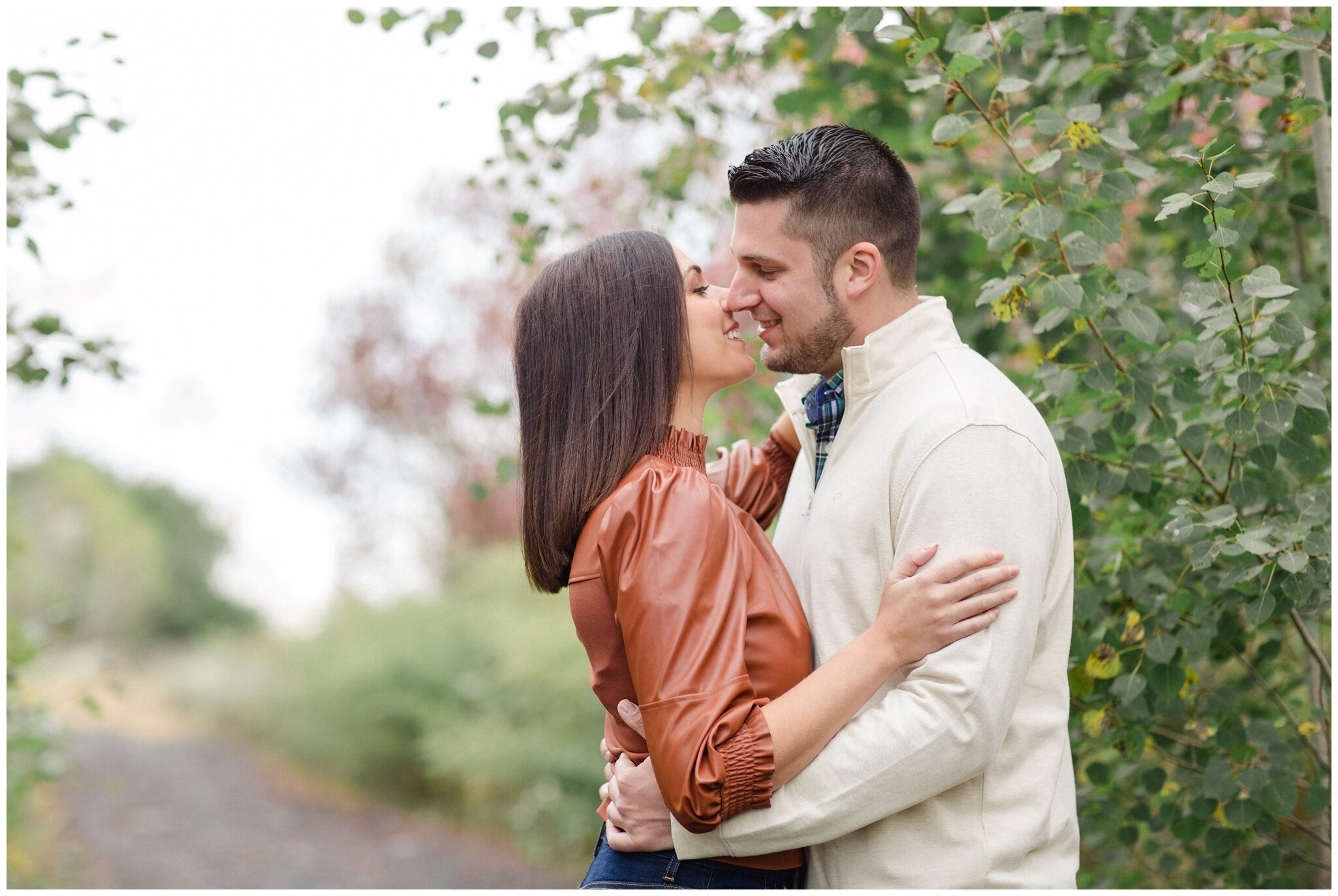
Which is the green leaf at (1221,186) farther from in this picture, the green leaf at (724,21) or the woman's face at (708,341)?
the green leaf at (724,21)

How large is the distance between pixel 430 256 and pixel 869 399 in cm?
947

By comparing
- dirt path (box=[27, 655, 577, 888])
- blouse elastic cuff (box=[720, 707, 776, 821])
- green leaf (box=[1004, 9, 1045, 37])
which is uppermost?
green leaf (box=[1004, 9, 1045, 37])

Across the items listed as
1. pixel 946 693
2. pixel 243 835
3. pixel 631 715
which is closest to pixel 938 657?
pixel 946 693

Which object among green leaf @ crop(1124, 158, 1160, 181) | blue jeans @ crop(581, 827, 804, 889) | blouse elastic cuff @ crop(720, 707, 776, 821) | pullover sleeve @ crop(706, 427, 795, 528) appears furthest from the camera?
pullover sleeve @ crop(706, 427, 795, 528)

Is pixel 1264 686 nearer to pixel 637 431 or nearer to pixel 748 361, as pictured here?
pixel 748 361

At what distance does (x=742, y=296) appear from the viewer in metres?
1.96

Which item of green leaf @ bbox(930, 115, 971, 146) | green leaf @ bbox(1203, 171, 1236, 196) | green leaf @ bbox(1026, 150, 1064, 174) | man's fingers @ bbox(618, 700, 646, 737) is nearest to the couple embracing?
man's fingers @ bbox(618, 700, 646, 737)

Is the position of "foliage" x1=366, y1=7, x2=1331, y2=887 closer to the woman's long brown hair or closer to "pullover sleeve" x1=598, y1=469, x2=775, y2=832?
the woman's long brown hair

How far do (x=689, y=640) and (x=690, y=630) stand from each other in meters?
0.02

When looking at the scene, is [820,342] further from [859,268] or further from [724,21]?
[724,21]

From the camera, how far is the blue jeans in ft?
5.75

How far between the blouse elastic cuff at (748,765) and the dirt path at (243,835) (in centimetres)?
351

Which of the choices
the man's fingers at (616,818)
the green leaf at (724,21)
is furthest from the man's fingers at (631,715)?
the green leaf at (724,21)

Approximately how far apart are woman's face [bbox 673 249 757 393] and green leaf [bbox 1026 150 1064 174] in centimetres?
63
